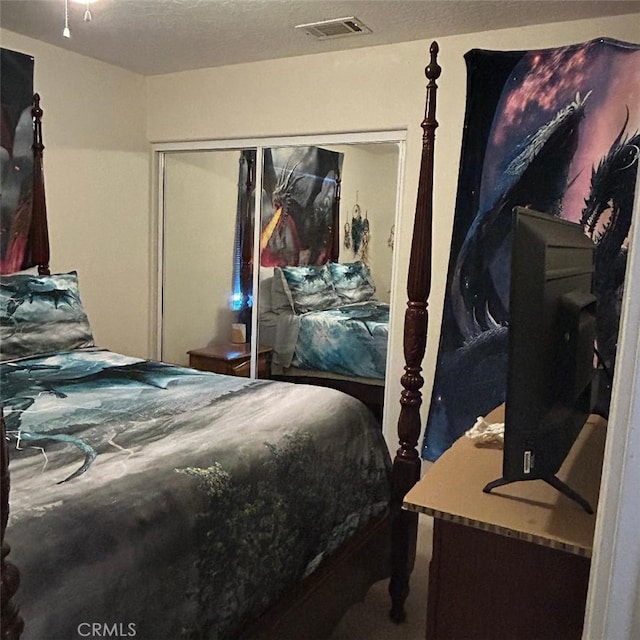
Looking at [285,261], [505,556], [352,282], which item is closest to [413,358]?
[505,556]

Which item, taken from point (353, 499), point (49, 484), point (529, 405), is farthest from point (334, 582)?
point (529, 405)

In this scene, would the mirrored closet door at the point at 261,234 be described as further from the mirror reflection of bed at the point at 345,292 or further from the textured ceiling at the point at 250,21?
the textured ceiling at the point at 250,21

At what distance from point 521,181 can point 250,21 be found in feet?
5.01

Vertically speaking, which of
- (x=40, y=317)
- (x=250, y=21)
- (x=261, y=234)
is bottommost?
(x=40, y=317)

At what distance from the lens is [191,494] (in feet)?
4.77

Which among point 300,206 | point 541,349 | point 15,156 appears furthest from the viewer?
point 300,206

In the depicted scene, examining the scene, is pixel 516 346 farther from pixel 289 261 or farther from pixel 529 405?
pixel 289 261

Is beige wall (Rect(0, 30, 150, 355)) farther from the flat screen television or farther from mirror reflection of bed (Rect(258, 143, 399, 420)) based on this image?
the flat screen television

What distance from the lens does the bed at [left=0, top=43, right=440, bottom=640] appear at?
47.4 inches

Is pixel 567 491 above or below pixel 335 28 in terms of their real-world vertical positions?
below

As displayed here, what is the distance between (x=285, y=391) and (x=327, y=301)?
4.89 ft

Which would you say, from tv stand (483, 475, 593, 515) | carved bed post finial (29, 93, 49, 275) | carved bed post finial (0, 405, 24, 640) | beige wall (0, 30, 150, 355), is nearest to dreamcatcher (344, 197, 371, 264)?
beige wall (0, 30, 150, 355)

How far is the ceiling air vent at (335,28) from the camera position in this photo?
2861 millimetres

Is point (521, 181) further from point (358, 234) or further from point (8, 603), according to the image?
point (8, 603)
